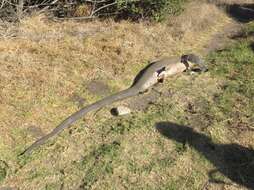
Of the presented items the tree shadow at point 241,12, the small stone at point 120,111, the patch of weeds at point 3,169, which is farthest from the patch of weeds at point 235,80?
the patch of weeds at point 3,169

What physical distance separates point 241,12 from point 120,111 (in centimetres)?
826

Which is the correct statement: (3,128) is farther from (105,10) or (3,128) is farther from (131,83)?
(105,10)

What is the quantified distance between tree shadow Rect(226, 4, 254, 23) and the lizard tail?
6638mm

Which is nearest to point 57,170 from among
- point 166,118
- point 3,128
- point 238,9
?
point 3,128

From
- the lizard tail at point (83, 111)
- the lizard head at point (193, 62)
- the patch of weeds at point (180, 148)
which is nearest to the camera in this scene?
the patch of weeds at point (180, 148)

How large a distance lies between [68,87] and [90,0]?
160 inches

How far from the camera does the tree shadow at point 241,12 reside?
1562cm

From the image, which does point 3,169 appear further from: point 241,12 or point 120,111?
point 241,12

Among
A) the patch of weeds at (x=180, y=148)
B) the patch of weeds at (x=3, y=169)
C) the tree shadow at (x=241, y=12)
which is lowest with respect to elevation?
the tree shadow at (x=241, y=12)

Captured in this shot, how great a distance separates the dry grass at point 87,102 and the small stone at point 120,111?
0.64ft

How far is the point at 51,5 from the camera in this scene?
13602 mm

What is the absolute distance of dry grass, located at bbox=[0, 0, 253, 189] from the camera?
7.77 metres

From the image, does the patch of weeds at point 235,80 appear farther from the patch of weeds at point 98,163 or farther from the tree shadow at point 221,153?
the patch of weeds at point 98,163

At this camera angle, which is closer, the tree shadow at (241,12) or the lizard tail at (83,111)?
the lizard tail at (83,111)
